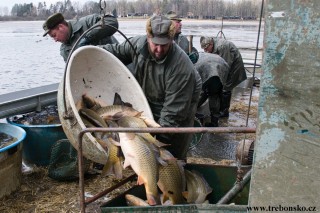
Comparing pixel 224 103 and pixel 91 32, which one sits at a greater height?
pixel 91 32

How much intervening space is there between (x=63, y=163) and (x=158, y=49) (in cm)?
213

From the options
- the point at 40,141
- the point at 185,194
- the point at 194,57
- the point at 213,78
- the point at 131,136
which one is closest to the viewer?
the point at 131,136

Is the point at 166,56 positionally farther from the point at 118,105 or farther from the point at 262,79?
the point at 262,79

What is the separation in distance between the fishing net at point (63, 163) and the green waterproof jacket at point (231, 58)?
14.7 feet

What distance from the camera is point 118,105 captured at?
422cm

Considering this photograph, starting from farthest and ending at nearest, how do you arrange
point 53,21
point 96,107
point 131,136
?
point 53,21 → point 96,107 → point 131,136

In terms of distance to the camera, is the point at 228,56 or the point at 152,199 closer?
the point at 152,199

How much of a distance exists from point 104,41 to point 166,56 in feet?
6.58

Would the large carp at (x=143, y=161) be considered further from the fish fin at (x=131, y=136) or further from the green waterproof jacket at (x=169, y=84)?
the green waterproof jacket at (x=169, y=84)

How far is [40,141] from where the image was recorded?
18.1ft

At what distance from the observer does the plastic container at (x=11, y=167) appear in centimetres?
465

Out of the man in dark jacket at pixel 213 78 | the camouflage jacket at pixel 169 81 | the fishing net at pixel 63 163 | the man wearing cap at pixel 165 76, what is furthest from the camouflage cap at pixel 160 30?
the man in dark jacket at pixel 213 78

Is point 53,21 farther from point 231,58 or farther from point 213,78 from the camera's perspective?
point 231,58

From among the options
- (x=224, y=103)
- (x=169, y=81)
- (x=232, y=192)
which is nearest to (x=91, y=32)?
(x=169, y=81)
